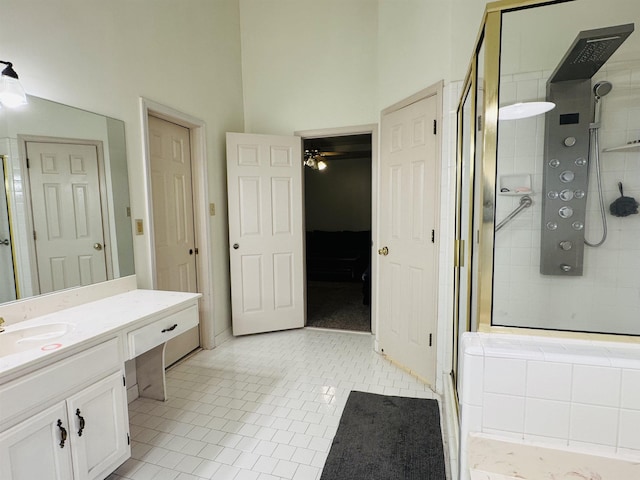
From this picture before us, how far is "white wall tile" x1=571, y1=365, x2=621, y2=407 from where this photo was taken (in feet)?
2.77

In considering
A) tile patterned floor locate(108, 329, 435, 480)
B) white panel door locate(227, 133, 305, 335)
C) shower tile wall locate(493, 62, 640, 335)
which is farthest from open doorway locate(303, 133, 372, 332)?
shower tile wall locate(493, 62, 640, 335)

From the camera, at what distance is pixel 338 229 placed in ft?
22.2

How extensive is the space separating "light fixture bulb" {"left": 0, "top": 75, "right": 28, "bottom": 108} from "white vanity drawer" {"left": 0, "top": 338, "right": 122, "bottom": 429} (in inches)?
47.6

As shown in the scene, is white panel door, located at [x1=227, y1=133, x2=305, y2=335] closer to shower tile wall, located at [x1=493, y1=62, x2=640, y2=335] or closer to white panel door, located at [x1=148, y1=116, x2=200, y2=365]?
white panel door, located at [x1=148, y1=116, x2=200, y2=365]

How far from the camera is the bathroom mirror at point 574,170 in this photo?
5.61 feet

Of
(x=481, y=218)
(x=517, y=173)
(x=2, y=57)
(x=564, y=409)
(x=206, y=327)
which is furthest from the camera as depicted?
(x=206, y=327)

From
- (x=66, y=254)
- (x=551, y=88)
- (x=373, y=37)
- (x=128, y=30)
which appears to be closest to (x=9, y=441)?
(x=66, y=254)

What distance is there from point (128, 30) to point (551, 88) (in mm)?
2736

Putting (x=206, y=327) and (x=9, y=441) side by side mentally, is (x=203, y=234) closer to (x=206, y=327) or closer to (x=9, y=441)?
(x=206, y=327)

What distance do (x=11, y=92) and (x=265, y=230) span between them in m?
2.15

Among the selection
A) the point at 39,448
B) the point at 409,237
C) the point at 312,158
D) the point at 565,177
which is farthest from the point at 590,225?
the point at 312,158

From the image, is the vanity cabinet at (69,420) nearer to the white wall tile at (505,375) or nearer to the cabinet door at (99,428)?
the cabinet door at (99,428)

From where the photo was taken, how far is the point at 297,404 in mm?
2164

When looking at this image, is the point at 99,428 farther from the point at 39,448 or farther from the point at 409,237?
the point at 409,237
